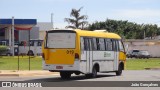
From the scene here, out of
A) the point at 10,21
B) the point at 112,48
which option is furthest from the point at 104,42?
the point at 10,21

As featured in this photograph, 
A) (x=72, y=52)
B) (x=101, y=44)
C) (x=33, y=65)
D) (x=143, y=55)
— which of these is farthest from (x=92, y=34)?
(x=143, y=55)

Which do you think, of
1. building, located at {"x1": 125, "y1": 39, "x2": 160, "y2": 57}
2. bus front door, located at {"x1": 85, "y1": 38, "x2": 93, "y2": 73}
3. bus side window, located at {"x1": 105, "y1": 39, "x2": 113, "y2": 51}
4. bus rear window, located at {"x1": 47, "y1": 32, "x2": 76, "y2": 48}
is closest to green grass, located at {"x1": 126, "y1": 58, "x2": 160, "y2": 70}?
bus side window, located at {"x1": 105, "y1": 39, "x2": 113, "y2": 51}

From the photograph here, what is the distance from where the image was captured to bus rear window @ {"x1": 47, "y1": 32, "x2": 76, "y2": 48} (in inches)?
1037

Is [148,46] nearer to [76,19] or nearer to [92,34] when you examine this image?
[76,19]

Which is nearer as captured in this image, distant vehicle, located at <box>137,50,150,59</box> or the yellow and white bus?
the yellow and white bus

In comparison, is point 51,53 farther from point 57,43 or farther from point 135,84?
point 135,84

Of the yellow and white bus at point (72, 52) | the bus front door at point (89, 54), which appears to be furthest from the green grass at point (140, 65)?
the bus front door at point (89, 54)

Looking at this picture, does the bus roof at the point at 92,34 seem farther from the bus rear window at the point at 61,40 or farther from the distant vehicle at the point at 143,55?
the distant vehicle at the point at 143,55

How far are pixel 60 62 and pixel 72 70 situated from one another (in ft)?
2.72

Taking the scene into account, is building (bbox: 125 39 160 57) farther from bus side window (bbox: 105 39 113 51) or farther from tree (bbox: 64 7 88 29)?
bus side window (bbox: 105 39 113 51)

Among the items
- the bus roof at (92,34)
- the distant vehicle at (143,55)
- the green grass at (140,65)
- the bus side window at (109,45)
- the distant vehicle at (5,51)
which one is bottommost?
the green grass at (140,65)

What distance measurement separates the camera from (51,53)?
26.5 m

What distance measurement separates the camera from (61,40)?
26.6m

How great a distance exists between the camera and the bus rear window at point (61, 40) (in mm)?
26344
